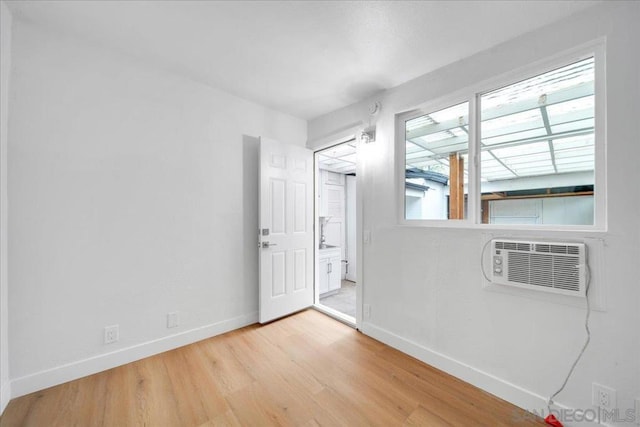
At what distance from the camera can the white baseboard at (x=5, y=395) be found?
4.96ft

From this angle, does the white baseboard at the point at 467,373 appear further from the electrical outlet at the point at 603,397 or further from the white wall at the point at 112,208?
the white wall at the point at 112,208

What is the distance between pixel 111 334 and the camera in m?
1.97

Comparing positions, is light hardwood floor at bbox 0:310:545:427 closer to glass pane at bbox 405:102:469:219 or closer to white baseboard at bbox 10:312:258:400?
white baseboard at bbox 10:312:258:400

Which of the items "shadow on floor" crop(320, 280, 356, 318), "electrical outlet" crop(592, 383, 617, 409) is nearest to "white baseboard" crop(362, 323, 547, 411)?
"electrical outlet" crop(592, 383, 617, 409)

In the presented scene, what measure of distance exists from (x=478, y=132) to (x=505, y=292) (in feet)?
3.99

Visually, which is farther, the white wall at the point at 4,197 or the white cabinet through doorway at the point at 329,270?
the white cabinet through doorway at the point at 329,270

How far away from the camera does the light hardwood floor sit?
151 cm

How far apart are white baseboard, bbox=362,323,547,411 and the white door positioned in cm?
106

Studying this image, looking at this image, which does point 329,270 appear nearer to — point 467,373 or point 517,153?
point 467,373

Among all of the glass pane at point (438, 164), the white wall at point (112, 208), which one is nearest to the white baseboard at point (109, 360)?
the white wall at point (112, 208)

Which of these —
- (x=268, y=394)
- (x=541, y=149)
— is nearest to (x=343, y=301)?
(x=268, y=394)

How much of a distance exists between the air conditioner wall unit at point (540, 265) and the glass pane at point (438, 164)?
439 mm

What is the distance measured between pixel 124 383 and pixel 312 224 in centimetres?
229

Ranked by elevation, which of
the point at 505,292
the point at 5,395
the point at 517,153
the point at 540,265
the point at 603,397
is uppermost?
the point at 517,153
